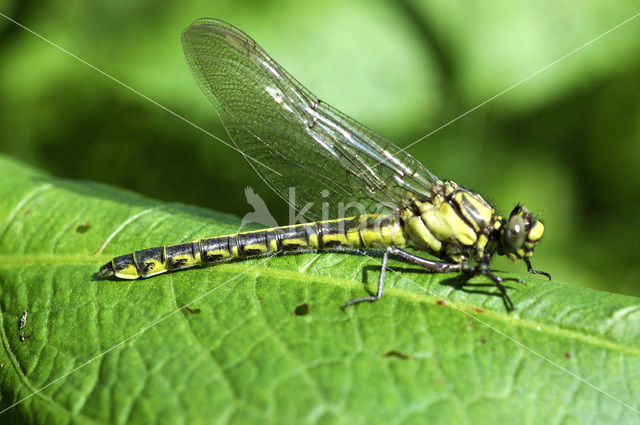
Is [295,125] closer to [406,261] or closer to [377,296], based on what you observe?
[406,261]

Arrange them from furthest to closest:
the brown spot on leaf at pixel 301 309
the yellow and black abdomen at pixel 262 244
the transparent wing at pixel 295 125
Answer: the transparent wing at pixel 295 125 → the yellow and black abdomen at pixel 262 244 → the brown spot on leaf at pixel 301 309

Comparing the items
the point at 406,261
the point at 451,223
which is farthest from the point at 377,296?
the point at 451,223

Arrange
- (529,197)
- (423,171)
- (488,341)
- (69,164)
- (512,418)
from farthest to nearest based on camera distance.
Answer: (529,197)
(69,164)
(423,171)
(488,341)
(512,418)

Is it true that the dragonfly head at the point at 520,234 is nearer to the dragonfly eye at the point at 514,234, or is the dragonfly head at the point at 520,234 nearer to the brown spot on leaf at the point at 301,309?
the dragonfly eye at the point at 514,234

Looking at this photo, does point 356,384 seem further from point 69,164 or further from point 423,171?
point 69,164

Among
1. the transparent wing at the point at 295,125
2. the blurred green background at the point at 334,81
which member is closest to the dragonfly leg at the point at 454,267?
the transparent wing at the point at 295,125

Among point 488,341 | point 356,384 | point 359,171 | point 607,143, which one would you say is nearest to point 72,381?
point 356,384
